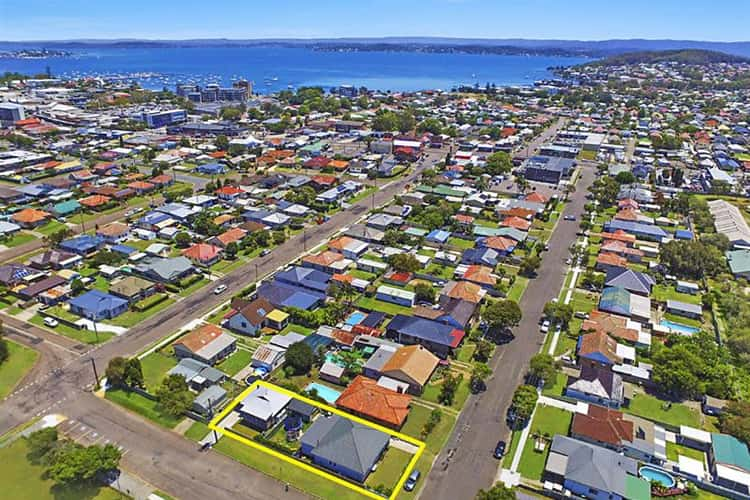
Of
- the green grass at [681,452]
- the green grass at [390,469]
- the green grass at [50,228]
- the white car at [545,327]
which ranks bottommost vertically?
the green grass at [390,469]

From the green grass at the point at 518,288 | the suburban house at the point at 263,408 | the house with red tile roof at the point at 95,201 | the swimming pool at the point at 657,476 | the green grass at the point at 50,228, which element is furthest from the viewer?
the house with red tile roof at the point at 95,201

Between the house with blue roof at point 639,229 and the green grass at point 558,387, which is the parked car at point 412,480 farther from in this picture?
the house with blue roof at point 639,229

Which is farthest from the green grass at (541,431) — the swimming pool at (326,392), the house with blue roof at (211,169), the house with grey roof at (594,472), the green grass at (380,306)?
the house with blue roof at (211,169)

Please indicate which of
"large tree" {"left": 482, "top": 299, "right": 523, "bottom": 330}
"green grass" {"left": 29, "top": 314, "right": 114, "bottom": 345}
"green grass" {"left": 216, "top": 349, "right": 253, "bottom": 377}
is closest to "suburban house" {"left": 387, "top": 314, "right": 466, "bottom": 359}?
"large tree" {"left": 482, "top": 299, "right": 523, "bottom": 330}

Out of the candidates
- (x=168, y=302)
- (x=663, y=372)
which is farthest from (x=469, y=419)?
(x=168, y=302)

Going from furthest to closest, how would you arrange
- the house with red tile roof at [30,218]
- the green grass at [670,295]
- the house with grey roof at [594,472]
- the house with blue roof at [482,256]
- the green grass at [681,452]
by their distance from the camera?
the house with red tile roof at [30,218] → the house with blue roof at [482,256] → the green grass at [670,295] → the green grass at [681,452] → the house with grey roof at [594,472]

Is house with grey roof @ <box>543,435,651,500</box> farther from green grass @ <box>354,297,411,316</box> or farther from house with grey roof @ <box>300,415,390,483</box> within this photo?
green grass @ <box>354,297,411,316</box>
